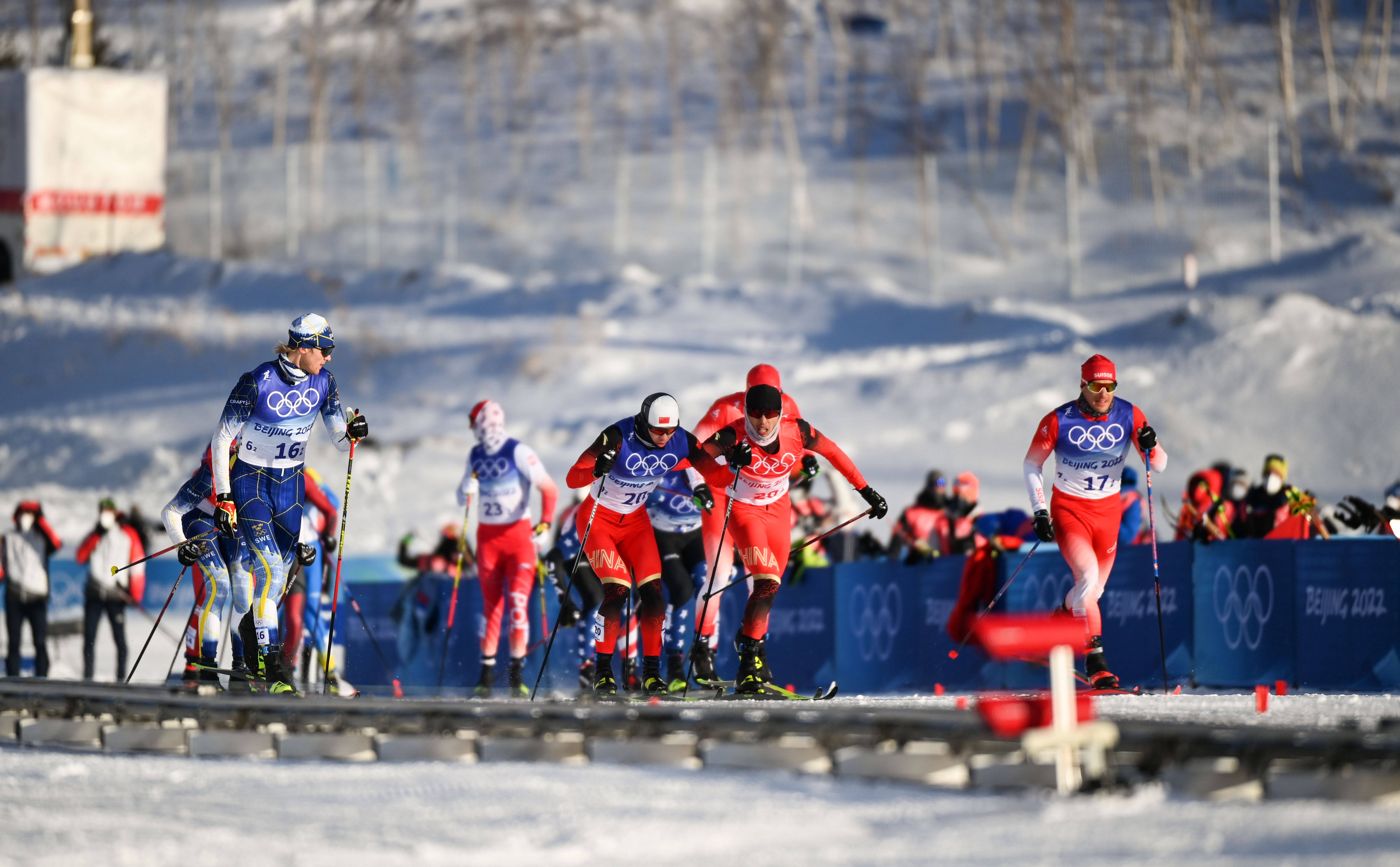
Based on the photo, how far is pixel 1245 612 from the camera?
43.4 feet

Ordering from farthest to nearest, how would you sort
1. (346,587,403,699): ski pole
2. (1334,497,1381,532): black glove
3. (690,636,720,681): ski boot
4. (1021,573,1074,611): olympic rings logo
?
(346,587,403,699): ski pole < (1334,497,1381,532): black glove < (1021,573,1074,611): olympic rings logo < (690,636,720,681): ski boot

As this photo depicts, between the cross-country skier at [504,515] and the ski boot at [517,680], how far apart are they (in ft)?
0.13

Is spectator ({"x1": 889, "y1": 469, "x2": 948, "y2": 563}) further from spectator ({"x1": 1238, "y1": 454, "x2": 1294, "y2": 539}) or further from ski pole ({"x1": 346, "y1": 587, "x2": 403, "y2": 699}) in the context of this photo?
ski pole ({"x1": 346, "y1": 587, "x2": 403, "y2": 699})

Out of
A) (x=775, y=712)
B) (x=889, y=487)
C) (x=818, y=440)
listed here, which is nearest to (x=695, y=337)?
(x=889, y=487)

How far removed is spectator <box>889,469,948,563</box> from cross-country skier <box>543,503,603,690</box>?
276 cm

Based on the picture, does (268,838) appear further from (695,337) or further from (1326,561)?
(695,337)

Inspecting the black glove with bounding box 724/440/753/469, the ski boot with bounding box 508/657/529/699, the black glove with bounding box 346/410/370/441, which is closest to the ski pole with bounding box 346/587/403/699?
the ski boot with bounding box 508/657/529/699

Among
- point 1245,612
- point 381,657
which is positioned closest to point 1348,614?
point 1245,612

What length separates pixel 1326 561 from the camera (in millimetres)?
12664

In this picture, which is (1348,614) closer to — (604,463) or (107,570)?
(604,463)

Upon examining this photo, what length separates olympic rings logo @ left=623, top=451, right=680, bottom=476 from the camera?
41.1 feet

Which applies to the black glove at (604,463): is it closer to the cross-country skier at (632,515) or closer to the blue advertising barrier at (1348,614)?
the cross-country skier at (632,515)

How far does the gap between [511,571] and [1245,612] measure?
19.2 feet

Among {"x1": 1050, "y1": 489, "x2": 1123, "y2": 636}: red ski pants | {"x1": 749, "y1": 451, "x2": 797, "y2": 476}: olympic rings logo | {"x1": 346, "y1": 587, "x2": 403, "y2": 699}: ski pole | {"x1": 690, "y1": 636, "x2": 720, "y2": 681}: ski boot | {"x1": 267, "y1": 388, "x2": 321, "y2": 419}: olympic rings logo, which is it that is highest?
{"x1": 267, "y1": 388, "x2": 321, "y2": 419}: olympic rings logo
